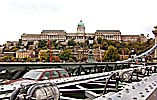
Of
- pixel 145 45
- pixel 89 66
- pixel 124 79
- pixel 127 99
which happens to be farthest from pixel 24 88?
pixel 145 45

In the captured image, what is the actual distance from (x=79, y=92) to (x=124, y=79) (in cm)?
158

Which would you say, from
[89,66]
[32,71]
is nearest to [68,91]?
[32,71]

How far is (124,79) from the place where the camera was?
600cm

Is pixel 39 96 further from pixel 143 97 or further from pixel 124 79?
pixel 124 79

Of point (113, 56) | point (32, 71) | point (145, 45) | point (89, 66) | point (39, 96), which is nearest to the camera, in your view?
point (39, 96)

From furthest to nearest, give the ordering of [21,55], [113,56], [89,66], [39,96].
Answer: [21,55]
[113,56]
[89,66]
[39,96]

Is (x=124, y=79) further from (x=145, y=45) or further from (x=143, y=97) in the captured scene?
(x=145, y=45)

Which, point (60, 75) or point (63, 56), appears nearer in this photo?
point (60, 75)

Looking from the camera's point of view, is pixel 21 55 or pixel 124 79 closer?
pixel 124 79

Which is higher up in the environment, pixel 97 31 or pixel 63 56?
pixel 97 31

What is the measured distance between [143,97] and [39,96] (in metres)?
0.91

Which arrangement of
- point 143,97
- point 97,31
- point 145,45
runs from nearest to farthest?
point 143,97, point 145,45, point 97,31

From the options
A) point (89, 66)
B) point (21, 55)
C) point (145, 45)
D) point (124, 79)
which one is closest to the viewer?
point (124, 79)

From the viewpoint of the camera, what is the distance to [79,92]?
4.66m
